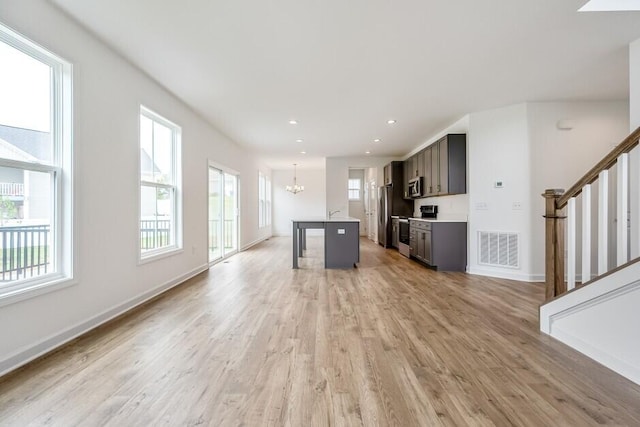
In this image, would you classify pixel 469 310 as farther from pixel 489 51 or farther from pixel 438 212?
pixel 438 212

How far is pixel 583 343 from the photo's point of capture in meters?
2.31

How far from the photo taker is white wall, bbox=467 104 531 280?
184 inches

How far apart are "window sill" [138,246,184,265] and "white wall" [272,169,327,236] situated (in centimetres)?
800

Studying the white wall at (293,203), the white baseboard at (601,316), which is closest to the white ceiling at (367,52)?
the white baseboard at (601,316)

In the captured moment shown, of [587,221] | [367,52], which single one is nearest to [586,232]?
[587,221]

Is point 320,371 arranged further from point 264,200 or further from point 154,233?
point 264,200

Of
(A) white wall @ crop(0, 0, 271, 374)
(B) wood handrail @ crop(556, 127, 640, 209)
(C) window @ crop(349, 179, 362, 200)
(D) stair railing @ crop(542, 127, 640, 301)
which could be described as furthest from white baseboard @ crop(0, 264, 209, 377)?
(C) window @ crop(349, 179, 362, 200)

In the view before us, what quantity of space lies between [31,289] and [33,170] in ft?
2.96

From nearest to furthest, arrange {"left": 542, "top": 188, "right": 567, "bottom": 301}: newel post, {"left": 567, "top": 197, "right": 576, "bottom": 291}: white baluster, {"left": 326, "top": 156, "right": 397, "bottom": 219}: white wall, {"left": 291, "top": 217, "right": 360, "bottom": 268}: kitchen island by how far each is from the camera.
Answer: {"left": 567, "top": 197, "right": 576, "bottom": 291}: white baluster, {"left": 542, "top": 188, "right": 567, "bottom": 301}: newel post, {"left": 291, "top": 217, "right": 360, "bottom": 268}: kitchen island, {"left": 326, "top": 156, "right": 397, "bottom": 219}: white wall

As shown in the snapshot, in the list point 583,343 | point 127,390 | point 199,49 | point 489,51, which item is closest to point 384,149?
point 489,51

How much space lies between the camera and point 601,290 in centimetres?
217

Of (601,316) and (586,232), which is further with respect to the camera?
(586,232)

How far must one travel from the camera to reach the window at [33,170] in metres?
2.17

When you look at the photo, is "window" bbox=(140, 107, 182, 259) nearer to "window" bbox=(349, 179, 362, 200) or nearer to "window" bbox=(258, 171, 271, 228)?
"window" bbox=(258, 171, 271, 228)
